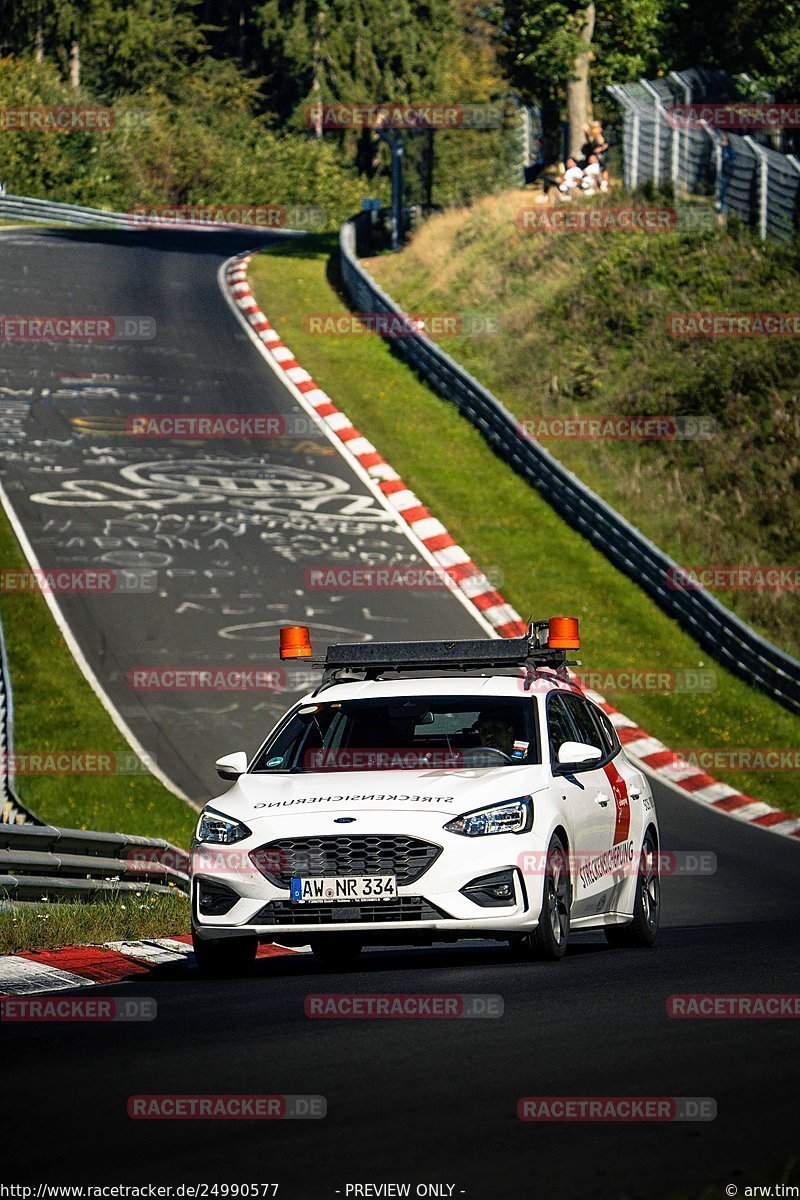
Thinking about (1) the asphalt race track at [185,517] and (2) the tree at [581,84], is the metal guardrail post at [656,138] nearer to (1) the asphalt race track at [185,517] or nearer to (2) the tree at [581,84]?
(2) the tree at [581,84]

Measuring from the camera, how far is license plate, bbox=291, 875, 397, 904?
934 cm

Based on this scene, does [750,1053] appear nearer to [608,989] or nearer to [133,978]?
[608,989]

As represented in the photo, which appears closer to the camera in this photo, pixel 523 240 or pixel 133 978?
pixel 133 978

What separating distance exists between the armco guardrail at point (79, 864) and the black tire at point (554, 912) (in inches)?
140

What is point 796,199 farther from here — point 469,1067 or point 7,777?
point 469,1067

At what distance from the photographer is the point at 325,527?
90.0 ft

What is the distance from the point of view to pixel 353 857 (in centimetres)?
940

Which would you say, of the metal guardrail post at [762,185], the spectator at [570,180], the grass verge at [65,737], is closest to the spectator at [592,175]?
the spectator at [570,180]

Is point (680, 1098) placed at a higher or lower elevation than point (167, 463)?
higher

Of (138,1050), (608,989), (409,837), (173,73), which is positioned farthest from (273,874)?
(173,73)

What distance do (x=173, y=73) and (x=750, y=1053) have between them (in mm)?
86942

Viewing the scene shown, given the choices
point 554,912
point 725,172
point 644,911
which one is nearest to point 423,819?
point 554,912

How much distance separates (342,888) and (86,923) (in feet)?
7.84

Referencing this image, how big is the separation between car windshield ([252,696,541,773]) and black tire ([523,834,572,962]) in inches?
29.9
